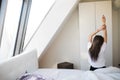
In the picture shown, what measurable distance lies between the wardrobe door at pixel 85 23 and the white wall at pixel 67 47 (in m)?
0.41

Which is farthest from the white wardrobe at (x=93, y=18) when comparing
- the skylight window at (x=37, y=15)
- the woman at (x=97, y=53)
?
the skylight window at (x=37, y=15)

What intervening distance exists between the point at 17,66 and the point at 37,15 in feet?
5.43

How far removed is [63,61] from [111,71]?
259 centimetres

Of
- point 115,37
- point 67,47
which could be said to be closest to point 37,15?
point 67,47

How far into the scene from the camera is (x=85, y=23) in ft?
14.6

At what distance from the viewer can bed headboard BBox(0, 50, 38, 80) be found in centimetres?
202

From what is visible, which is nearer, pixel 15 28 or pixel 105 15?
pixel 15 28

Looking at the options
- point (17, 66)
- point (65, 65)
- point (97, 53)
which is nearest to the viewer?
point (17, 66)

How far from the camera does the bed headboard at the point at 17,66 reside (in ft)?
6.62

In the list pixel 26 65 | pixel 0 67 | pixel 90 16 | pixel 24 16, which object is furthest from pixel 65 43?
pixel 0 67

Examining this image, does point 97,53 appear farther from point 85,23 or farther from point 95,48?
point 85,23

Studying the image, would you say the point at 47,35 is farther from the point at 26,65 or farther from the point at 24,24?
the point at 26,65

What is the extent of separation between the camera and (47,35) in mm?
3832

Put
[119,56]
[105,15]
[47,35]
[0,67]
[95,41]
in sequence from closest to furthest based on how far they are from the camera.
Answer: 1. [0,67]
2. [95,41]
3. [47,35]
4. [105,15]
5. [119,56]
